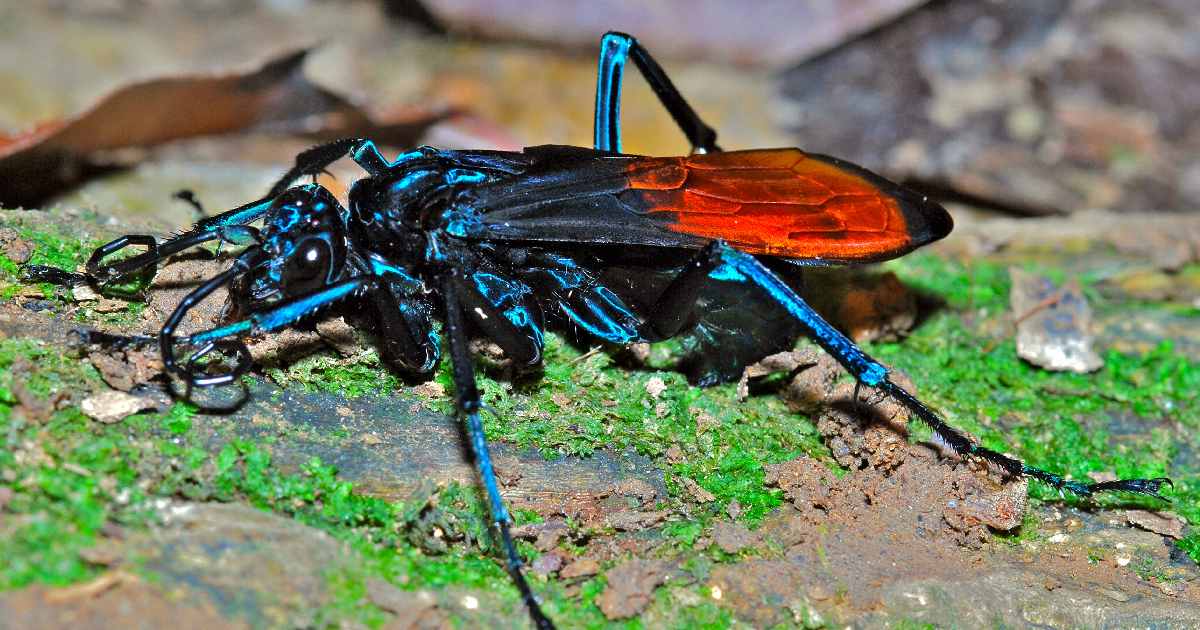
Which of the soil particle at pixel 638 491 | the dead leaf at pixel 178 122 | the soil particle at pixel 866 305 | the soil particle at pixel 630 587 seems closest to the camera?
the soil particle at pixel 630 587

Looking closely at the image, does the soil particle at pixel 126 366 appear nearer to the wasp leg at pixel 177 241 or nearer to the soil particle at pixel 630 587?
the wasp leg at pixel 177 241

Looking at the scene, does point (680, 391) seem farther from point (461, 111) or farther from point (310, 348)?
point (461, 111)

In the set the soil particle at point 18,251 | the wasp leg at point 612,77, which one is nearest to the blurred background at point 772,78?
the wasp leg at point 612,77

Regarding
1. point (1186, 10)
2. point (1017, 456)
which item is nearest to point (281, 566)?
point (1017, 456)

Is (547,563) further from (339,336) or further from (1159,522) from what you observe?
(1159,522)

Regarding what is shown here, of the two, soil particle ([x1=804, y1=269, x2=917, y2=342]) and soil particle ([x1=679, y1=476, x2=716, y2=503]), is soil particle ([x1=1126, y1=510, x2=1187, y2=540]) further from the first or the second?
soil particle ([x1=679, y1=476, x2=716, y2=503])

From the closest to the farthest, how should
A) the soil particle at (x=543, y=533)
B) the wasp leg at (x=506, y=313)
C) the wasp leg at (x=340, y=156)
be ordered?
1. the soil particle at (x=543, y=533)
2. the wasp leg at (x=506, y=313)
3. the wasp leg at (x=340, y=156)
